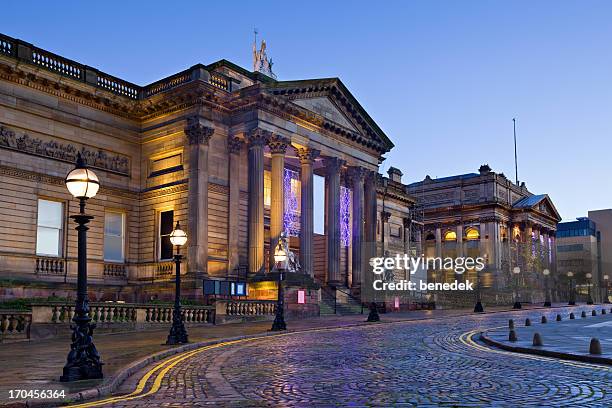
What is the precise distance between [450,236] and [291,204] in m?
63.9

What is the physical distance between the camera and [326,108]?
4878cm

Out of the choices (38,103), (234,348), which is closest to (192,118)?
(38,103)

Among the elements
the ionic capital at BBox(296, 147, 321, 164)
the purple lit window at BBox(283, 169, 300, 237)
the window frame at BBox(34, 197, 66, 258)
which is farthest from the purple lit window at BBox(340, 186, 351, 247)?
the window frame at BBox(34, 197, 66, 258)

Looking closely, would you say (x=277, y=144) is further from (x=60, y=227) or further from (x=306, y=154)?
(x=60, y=227)

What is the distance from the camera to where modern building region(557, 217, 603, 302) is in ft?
466

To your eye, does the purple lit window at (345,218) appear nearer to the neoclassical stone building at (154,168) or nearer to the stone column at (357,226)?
the stone column at (357,226)

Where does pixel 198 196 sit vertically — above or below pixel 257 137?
below

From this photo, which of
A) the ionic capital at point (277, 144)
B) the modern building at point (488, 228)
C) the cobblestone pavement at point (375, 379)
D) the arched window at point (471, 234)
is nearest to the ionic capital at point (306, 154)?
the ionic capital at point (277, 144)

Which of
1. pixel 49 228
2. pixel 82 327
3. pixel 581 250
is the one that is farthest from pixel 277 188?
pixel 581 250

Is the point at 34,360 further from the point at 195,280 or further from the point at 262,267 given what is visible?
the point at 262,267

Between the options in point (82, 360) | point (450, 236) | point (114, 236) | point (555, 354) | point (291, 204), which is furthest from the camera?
point (450, 236)

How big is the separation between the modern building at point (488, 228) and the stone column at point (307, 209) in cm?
5384

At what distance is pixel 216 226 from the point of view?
4147cm

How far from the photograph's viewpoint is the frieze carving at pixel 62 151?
35719mm
